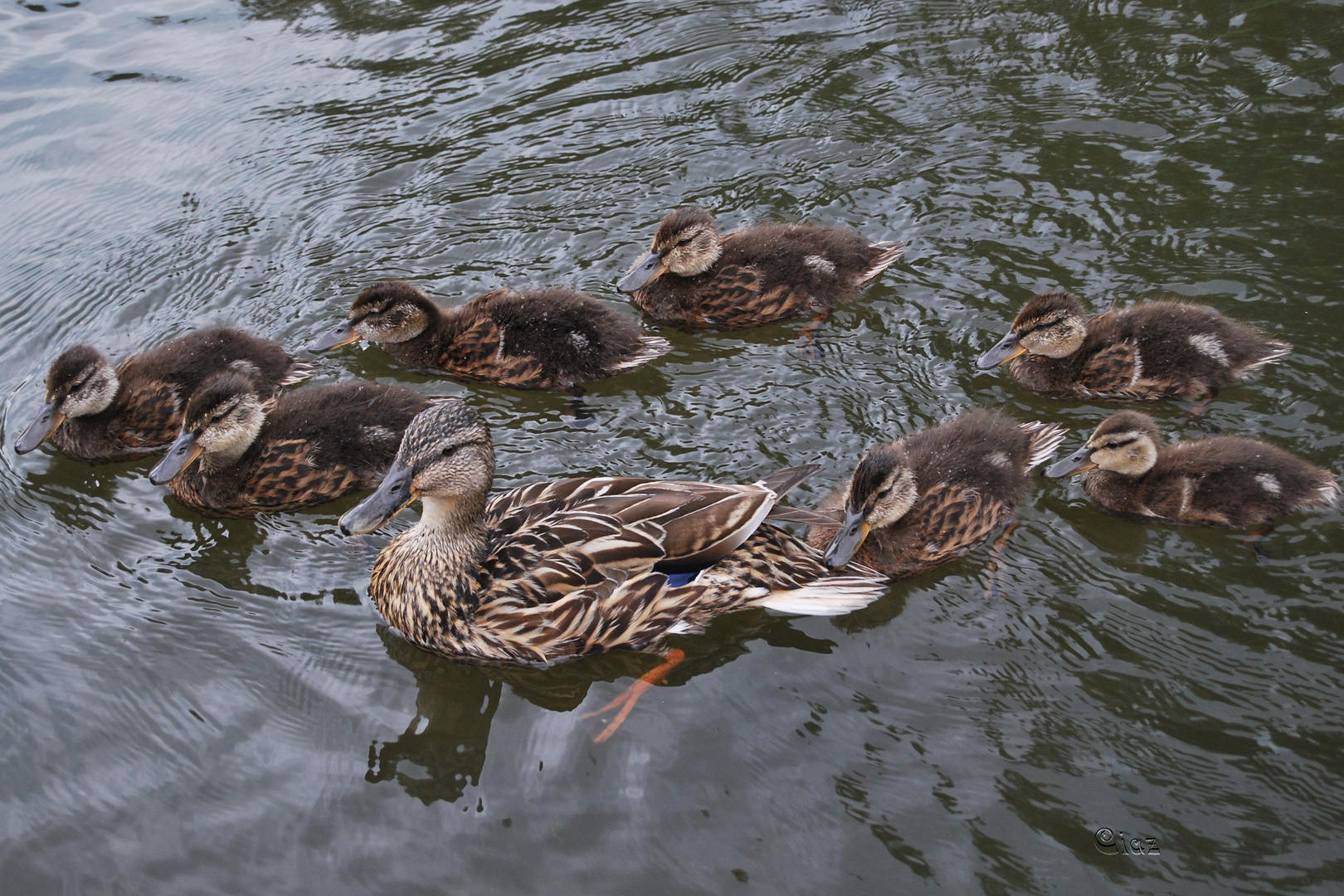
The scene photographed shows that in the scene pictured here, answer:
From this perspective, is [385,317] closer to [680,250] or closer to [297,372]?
[297,372]

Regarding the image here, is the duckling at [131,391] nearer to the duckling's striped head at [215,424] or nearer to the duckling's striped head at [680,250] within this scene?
the duckling's striped head at [215,424]

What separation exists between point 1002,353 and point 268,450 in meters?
3.18

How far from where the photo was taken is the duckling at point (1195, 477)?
12.2 feet

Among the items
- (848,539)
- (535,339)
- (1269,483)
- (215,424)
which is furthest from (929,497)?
(215,424)

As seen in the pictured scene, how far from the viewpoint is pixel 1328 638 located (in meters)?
3.30

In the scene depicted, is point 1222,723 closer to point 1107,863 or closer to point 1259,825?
point 1259,825

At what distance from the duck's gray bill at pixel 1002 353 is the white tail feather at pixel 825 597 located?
1.38m

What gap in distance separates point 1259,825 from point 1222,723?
35 centimetres

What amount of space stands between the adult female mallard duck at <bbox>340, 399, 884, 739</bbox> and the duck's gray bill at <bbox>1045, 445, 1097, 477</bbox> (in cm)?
96

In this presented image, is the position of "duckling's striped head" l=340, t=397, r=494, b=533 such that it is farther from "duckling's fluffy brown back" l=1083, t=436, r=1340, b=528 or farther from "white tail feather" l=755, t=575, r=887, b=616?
"duckling's fluffy brown back" l=1083, t=436, r=1340, b=528

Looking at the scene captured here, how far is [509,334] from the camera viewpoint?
4766mm

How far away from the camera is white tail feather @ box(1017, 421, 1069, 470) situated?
13.4 feet
